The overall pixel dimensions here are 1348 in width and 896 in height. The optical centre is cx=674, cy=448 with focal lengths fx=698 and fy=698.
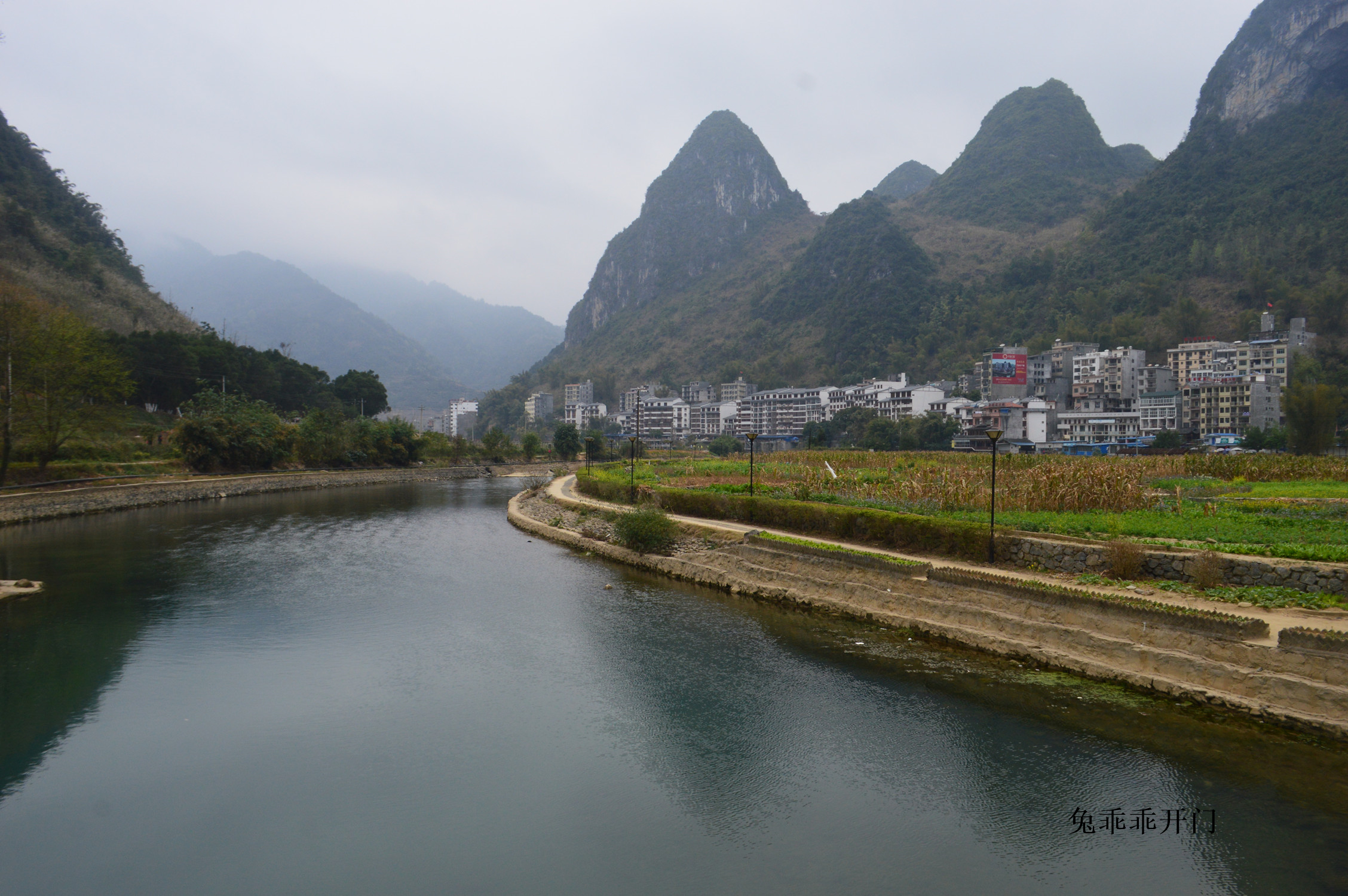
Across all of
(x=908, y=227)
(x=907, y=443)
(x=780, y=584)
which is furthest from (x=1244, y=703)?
(x=908, y=227)

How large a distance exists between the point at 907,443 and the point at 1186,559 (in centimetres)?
6124

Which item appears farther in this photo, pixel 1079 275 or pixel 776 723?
pixel 1079 275

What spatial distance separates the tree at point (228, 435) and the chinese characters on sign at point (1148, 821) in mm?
48720

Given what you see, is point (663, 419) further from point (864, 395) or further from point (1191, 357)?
point (1191, 357)

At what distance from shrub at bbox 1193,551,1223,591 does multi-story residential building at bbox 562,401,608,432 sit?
12873cm

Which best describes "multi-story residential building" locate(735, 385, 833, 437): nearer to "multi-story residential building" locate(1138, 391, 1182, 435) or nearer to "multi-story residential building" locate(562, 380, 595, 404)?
"multi-story residential building" locate(1138, 391, 1182, 435)

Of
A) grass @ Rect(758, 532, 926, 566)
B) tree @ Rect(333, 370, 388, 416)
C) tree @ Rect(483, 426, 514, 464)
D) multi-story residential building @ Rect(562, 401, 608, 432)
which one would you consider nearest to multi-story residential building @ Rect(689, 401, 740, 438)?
multi-story residential building @ Rect(562, 401, 608, 432)

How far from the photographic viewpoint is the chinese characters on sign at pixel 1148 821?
7.55 m

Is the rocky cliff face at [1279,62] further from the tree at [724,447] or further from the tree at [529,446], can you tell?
the tree at [529,446]

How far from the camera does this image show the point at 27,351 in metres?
31.6

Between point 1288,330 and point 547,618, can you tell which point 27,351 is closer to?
point 547,618

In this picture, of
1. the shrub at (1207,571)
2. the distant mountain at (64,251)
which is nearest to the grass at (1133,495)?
the shrub at (1207,571)

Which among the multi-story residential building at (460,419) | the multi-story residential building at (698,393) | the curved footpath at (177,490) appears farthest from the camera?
the multi-story residential building at (460,419)

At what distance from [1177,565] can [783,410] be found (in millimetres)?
101366
